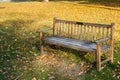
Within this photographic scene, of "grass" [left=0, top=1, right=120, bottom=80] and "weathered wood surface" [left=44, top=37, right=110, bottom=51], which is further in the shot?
"weathered wood surface" [left=44, top=37, right=110, bottom=51]

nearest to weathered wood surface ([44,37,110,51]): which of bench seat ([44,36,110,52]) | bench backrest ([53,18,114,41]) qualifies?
bench seat ([44,36,110,52])

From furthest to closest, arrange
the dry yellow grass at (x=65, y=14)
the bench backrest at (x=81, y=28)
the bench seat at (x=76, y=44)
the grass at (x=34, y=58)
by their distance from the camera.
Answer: the dry yellow grass at (x=65, y=14) → the bench backrest at (x=81, y=28) → the bench seat at (x=76, y=44) → the grass at (x=34, y=58)

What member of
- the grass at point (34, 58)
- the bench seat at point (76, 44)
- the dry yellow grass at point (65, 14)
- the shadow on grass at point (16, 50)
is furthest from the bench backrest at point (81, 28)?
the dry yellow grass at point (65, 14)

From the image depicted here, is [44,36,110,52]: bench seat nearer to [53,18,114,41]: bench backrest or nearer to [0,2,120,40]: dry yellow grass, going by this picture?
[53,18,114,41]: bench backrest

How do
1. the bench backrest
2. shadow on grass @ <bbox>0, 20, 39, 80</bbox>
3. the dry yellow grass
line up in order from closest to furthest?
1. shadow on grass @ <bbox>0, 20, 39, 80</bbox>
2. the bench backrest
3. the dry yellow grass

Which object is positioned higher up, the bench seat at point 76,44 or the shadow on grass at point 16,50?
the bench seat at point 76,44

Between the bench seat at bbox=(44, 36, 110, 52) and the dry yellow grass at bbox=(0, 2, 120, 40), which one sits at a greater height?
the bench seat at bbox=(44, 36, 110, 52)

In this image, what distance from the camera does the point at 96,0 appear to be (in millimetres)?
22984

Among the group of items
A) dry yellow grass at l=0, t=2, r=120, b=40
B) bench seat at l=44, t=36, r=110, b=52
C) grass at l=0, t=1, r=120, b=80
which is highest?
bench seat at l=44, t=36, r=110, b=52

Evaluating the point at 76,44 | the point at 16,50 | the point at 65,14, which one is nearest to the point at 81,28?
the point at 76,44

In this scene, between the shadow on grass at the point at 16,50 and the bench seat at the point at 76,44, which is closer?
the bench seat at the point at 76,44

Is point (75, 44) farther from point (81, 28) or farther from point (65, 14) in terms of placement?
point (65, 14)

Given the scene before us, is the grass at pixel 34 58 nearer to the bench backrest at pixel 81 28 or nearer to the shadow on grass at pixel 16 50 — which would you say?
the shadow on grass at pixel 16 50

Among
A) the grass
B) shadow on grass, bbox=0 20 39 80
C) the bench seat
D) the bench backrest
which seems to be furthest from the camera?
the bench backrest
